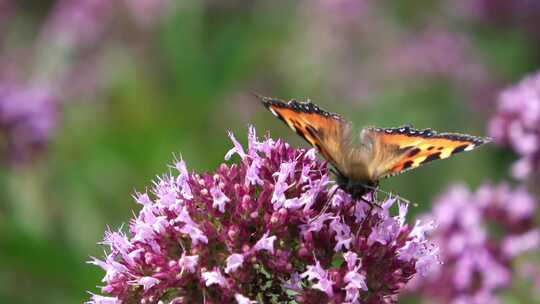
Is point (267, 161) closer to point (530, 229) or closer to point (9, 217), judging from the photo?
point (530, 229)

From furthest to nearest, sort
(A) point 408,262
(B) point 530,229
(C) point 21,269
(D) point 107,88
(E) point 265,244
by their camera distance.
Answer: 1. (D) point 107,88
2. (C) point 21,269
3. (B) point 530,229
4. (A) point 408,262
5. (E) point 265,244

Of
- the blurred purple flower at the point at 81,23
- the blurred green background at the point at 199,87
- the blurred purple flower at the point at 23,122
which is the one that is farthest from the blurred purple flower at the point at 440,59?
the blurred purple flower at the point at 23,122

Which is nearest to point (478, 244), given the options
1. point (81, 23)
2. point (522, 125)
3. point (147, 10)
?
point (522, 125)

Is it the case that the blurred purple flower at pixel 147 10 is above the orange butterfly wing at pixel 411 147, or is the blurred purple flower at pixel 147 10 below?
above

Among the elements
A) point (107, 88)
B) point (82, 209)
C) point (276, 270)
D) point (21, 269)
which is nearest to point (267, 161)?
point (276, 270)

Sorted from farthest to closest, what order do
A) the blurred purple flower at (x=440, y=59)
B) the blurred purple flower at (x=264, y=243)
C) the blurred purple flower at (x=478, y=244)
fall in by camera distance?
the blurred purple flower at (x=440, y=59) → the blurred purple flower at (x=478, y=244) → the blurred purple flower at (x=264, y=243)

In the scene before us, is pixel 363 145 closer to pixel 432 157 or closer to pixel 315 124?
pixel 315 124

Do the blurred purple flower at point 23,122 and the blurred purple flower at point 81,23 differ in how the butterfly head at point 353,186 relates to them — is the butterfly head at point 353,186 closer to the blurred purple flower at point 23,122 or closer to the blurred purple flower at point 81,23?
the blurred purple flower at point 23,122
